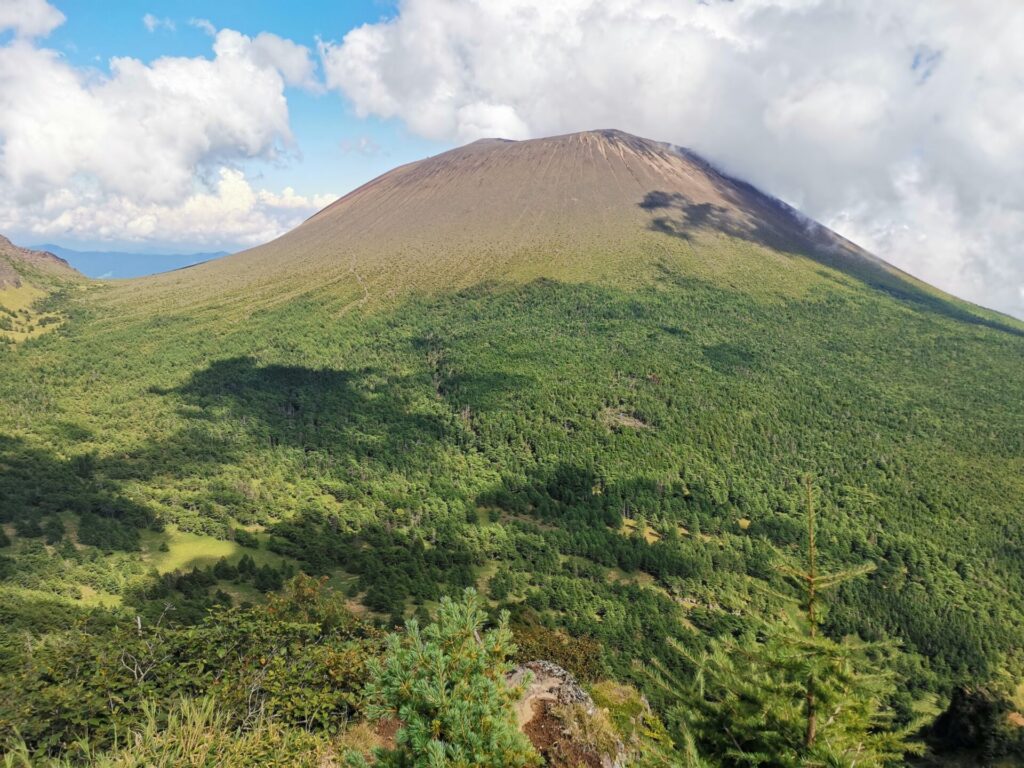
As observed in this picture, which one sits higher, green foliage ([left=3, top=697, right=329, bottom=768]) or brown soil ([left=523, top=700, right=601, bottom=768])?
green foliage ([left=3, top=697, right=329, bottom=768])

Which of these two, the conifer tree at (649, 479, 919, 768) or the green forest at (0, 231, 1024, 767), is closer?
the conifer tree at (649, 479, 919, 768)

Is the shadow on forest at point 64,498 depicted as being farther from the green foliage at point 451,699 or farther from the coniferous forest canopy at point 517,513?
the green foliage at point 451,699

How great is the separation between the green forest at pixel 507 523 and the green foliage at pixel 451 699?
7cm

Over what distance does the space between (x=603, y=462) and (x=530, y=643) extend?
90201 millimetres

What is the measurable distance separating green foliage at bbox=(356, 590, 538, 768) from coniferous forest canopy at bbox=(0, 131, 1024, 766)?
102 millimetres

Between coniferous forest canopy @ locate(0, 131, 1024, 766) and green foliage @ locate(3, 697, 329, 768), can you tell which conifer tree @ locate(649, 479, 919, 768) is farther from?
green foliage @ locate(3, 697, 329, 768)

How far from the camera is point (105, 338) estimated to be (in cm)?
16388

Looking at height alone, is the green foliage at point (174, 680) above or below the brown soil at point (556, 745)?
above

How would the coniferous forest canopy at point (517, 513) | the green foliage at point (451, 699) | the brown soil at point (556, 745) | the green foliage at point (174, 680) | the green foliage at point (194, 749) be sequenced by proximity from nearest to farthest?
the green foliage at point (451, 699)
the green foliage at point (194, 749)
the coniferous forest canopy at point (517, 513)
the green foliage at point (174, 680)
the brown soil at point (556, 745)

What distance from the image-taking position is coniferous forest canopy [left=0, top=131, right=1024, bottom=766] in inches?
470

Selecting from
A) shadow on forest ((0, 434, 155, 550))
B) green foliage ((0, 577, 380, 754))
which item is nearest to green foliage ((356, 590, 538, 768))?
green foliage ((0, 577, 380, 754))

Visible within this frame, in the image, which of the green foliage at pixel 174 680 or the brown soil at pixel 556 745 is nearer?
the green foliage at pixel 174 680

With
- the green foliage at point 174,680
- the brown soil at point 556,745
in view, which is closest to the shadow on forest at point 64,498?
the green foliage at point 174,680

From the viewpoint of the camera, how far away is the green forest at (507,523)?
34.3 ft
